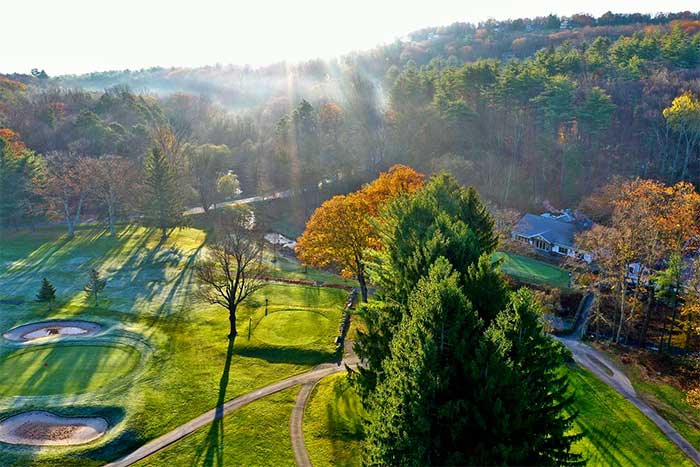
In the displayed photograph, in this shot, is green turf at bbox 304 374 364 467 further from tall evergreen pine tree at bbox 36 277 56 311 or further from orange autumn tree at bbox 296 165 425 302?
tall evergreen pine tree at bbox 36 277 56 311

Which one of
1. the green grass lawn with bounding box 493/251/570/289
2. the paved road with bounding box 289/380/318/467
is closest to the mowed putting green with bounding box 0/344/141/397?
the paved road with bounding box 289/380/318/467

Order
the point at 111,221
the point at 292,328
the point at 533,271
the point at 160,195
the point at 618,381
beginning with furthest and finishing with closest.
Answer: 1. the point at 160,195
2. the point at 111,221
3. the point at 533,271
4. the point at 292,328
5. the point at 618,381

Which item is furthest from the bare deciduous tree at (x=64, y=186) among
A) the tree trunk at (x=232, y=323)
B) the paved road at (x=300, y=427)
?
the paved road at (x=300, y=427)

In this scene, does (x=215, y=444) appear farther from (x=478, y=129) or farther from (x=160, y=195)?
(x=478, y=129)

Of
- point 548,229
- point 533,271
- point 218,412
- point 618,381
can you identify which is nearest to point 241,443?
point 218,412

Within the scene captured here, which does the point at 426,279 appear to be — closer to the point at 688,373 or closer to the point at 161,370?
the point at 161,370

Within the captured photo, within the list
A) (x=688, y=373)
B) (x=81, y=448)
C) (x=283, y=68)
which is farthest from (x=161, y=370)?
(x=283, y=68)

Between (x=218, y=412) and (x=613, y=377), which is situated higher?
(x=218, y=412)
